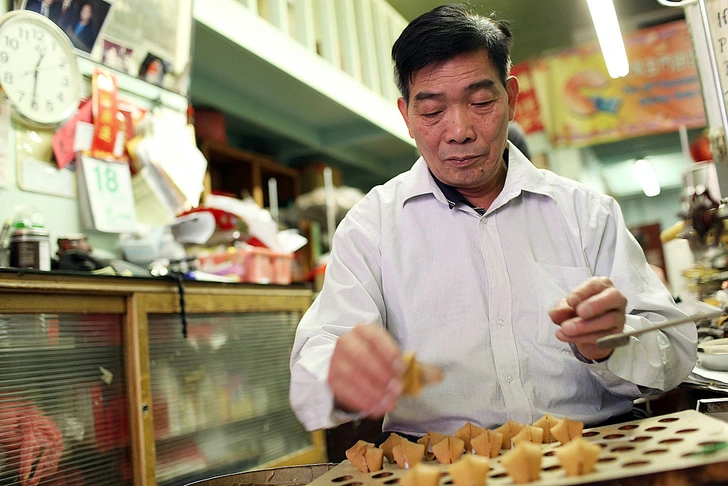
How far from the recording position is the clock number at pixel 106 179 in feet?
8.05

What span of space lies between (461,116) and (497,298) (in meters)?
0.41

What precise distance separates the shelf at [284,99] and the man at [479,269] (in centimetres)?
224

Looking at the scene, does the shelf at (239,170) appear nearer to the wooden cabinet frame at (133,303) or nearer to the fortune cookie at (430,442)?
the wooden cabinet frame at (133,303)

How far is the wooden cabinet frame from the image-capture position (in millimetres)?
1707

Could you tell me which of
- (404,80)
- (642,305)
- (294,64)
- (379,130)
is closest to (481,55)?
(404,80)

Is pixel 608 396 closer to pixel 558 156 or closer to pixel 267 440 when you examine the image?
pixel 267 440

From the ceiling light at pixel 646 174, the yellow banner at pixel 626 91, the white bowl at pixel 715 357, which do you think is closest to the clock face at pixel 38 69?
the white bowl at pixel 715 357

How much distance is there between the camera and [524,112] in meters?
6.35

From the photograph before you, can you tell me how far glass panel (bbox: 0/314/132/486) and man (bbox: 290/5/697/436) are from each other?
88 centimetres

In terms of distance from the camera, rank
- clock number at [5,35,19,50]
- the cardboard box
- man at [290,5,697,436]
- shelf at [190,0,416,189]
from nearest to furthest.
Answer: man at [290,5,697,436] → clock number at [5,35,19,50] → the cardboard box → shelf at [190,0,416,189]

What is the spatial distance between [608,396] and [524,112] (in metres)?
5.33

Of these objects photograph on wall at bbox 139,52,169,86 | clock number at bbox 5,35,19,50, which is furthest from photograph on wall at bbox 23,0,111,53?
photograph on wall at bbox 139,52,169,86

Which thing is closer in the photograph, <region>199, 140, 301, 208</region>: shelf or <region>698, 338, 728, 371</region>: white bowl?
<region>698, 338, 728, 371</region>: white bowl

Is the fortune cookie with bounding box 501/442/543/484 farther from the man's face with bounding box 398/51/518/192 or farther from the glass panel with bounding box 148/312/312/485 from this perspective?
the glass panel with bounding box 148/312/312/485
